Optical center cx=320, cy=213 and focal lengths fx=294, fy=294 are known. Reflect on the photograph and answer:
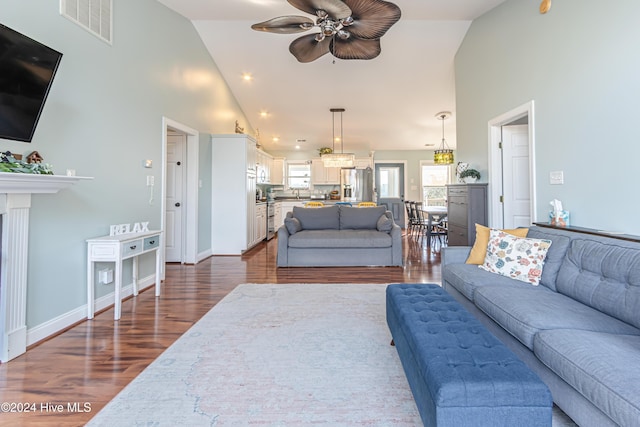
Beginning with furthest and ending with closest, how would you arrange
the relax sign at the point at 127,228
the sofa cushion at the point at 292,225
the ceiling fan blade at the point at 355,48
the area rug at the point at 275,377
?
the sofa cushion at the point at 292,225 < the ceiling fan blade at the point at 355,48 < the relax sign at the point at 127,228 < the area rug at the point at 275,377

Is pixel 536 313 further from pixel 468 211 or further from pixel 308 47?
pixel 308 47

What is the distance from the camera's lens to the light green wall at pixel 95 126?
2.25m

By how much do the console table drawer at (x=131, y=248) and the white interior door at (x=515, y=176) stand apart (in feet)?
14.3

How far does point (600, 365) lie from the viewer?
1130 millimetres

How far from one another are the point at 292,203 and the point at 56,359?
22.9 ft

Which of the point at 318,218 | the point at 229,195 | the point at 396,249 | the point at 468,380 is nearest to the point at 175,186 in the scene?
the point at 229,195

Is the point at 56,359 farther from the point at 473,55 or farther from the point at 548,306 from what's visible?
the point at 473,55

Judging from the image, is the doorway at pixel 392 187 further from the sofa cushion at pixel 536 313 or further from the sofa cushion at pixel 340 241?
the sofa cushion at pixel 536 313

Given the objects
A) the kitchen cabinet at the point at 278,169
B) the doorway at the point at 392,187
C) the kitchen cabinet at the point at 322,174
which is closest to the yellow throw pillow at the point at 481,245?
the kitchen cabinet at the point at 322,174

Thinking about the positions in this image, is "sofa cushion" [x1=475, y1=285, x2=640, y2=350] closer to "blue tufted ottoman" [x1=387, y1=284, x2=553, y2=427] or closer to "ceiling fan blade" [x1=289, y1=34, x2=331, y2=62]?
"blue tufted ottoman" [x1=387, y1=284, x2=553, y2=427]

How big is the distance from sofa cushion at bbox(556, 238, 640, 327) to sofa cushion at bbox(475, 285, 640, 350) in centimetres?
6

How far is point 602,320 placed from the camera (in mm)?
1546

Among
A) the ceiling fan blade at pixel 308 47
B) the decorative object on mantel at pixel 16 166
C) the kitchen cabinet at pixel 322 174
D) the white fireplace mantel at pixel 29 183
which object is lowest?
the white fireplace mantel at pixel 29 183

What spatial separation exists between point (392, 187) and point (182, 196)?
21.4 ft
